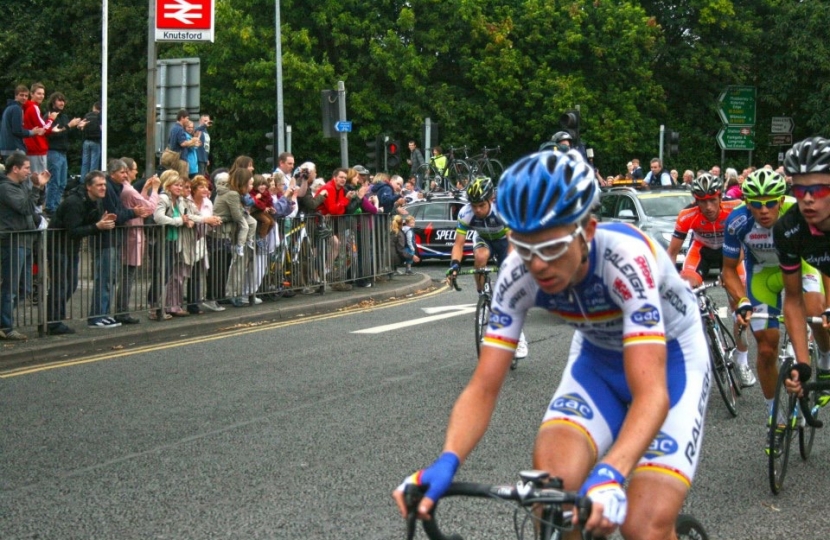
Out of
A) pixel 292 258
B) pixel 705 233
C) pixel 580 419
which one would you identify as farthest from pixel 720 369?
pixel 292 258

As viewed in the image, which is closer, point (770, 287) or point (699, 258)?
point (770, 287)

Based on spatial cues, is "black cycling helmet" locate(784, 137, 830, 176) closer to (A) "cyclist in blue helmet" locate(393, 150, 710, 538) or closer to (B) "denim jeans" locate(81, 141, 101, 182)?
(A) "cyclist in blue helmet" locate(393, 150, 710, 538)

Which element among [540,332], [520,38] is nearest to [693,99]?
[520,38]

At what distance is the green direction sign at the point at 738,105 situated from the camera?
50.8 metres

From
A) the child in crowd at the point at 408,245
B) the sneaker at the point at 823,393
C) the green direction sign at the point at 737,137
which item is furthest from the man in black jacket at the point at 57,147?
the green direction sign at the point at 737,137

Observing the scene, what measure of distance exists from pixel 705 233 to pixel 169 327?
6494mm

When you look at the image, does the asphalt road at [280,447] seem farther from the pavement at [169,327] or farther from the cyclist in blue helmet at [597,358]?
the cyclist in blue helmet at [597,358]

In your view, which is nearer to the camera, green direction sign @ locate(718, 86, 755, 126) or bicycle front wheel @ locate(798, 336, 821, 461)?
bicycle front wheel @ locate(798, 336, 821, 461)

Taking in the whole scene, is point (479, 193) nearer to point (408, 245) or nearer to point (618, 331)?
point (618, 331)

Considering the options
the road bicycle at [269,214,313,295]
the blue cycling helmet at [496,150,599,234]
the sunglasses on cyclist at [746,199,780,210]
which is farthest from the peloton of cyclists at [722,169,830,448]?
the road bicycle at [269,214,313,295]

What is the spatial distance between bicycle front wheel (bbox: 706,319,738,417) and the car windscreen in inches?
500

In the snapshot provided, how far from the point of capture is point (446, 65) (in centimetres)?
4912

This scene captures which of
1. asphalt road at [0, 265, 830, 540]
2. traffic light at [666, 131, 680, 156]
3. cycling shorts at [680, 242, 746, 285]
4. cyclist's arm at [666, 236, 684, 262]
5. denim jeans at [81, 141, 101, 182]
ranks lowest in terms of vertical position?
asphalt road at [0, 265, 830, 540]

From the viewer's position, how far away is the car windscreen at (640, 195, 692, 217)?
22188 millimetres
